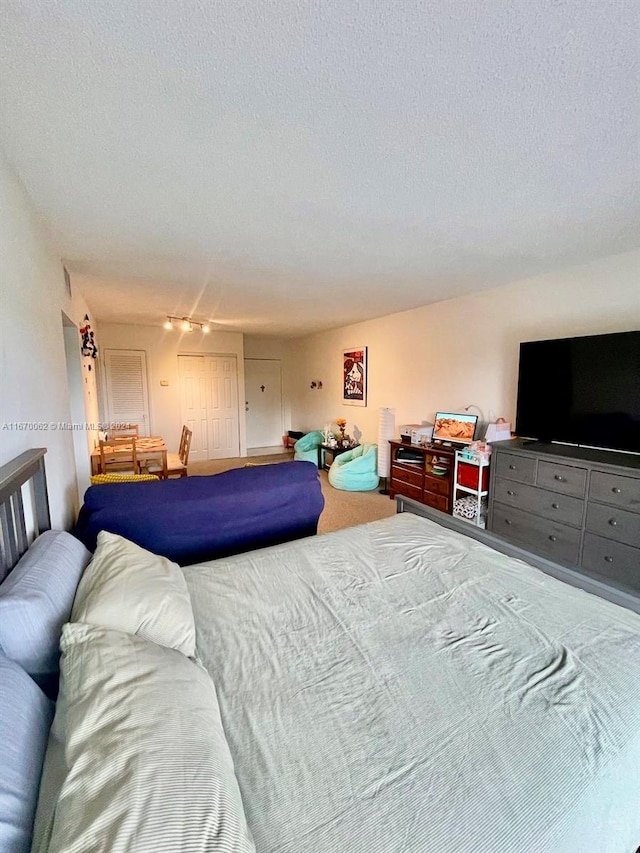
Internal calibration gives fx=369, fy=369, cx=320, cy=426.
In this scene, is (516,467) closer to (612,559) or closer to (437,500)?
(612,559)

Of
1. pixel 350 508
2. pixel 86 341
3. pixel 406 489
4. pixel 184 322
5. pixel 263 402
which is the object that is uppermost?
pixel 184 322

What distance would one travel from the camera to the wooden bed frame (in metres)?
1.54

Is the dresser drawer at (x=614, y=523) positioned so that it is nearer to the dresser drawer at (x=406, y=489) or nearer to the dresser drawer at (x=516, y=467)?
the dresser drawer at (x=516, y=467)

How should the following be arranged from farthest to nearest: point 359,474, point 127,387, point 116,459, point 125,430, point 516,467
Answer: point 127,387, point 125,430, point 359,474, point 116,459, point 516,467

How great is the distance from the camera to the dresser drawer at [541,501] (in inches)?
104

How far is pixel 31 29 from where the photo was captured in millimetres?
963

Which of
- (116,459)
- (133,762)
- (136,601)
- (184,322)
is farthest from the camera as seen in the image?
(184,322)

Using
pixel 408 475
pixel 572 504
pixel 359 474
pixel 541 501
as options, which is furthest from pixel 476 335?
pixel 359 474

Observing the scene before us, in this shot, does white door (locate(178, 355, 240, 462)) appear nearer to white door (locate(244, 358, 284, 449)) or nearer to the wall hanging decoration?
white door (locate(244, 358, 284, 449))

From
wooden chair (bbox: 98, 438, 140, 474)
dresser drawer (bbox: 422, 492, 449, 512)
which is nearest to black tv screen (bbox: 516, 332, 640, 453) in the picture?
dresser drawer (bbox: 422, 492, 449, 512)

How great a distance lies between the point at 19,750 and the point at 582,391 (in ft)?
11.2

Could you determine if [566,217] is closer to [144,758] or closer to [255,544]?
[255,544]

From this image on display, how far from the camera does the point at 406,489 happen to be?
4.32m

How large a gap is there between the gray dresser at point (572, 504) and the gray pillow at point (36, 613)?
2.46m
